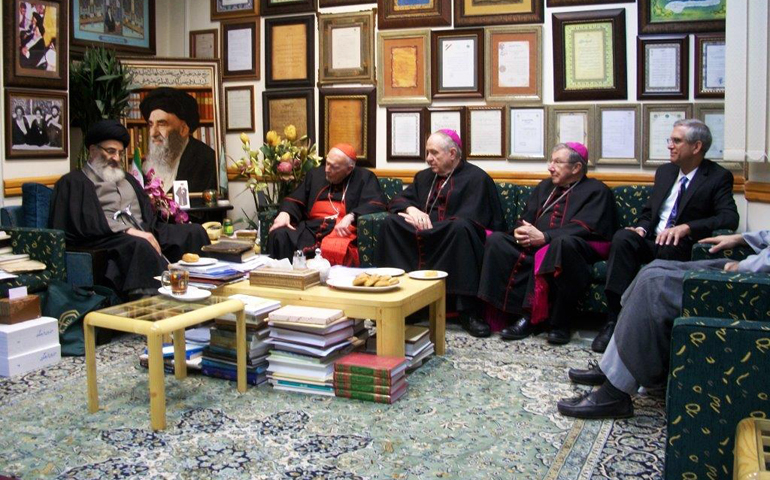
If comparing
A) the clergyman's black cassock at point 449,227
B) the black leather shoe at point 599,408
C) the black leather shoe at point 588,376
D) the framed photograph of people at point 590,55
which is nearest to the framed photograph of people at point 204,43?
the clergyman's black cassock at point 449,227

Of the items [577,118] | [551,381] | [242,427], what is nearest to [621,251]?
[551,381]

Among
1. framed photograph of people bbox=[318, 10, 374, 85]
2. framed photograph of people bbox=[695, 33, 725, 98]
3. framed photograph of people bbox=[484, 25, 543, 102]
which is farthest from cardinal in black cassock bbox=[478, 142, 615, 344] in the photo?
framed photograph of people bbox=[318, 10, 374, 85]

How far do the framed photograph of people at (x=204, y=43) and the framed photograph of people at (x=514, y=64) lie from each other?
2570 mm

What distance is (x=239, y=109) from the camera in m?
7.12

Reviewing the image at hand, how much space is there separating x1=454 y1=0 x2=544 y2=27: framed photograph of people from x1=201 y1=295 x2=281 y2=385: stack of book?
321 centimetres

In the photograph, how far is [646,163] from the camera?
5.67m

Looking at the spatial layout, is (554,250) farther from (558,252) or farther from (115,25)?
(115,25)

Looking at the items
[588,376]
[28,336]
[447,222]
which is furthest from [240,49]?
[588,376]

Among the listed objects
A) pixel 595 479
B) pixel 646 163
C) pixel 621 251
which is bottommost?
pixel 595 479

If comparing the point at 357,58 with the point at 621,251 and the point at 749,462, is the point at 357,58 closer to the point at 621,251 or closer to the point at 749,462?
the point at 621,251

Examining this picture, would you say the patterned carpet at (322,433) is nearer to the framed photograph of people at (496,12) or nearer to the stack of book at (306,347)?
the stack of book at (306,347)

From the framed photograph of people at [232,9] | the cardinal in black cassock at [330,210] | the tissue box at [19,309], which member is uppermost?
the framed photograph of people at [232,9]

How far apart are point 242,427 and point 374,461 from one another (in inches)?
26.3

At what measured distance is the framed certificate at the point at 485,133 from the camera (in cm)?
611
